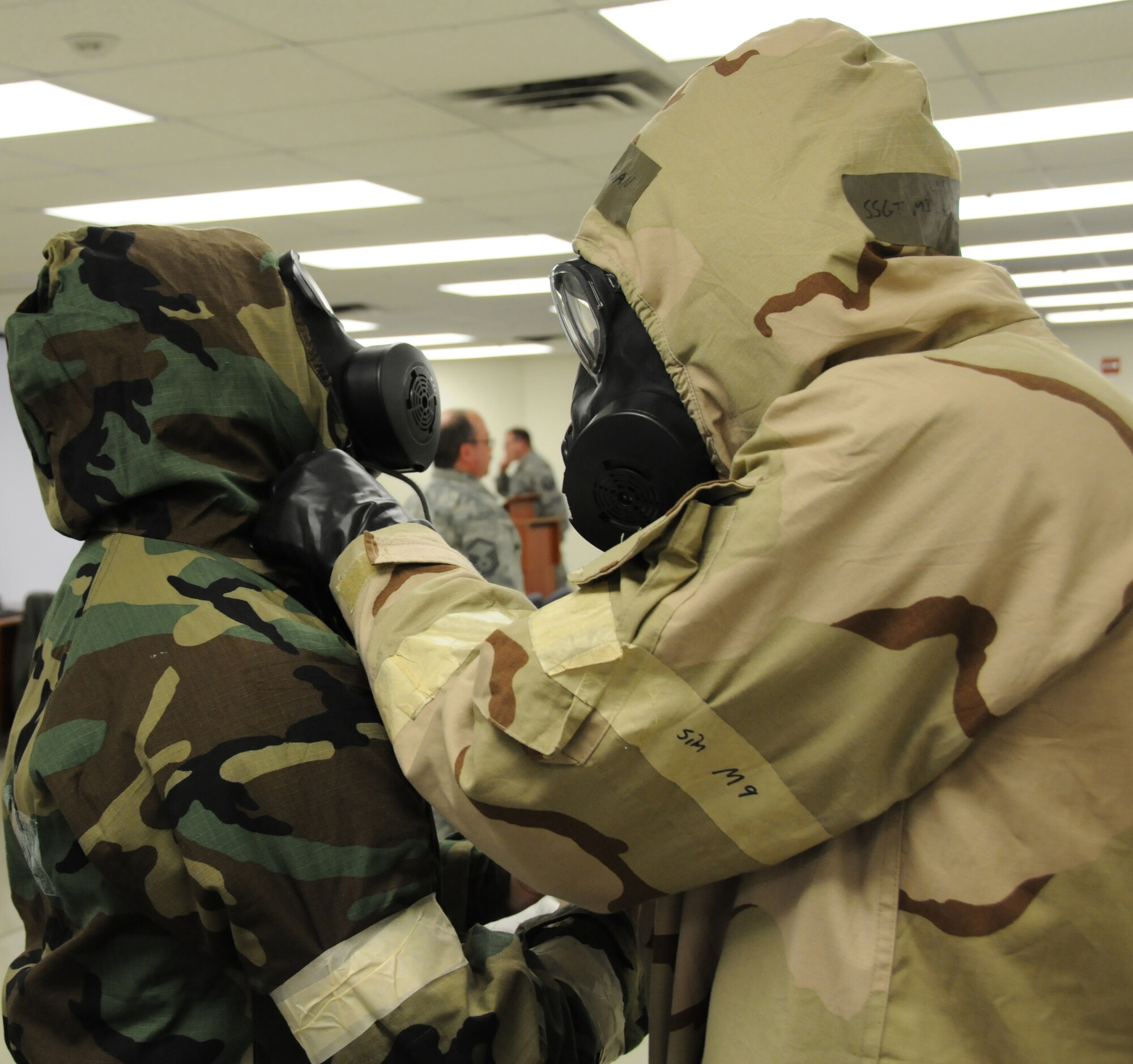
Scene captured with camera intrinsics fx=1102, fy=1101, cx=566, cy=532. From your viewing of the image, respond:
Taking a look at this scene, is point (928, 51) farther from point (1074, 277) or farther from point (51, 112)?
point (1074, 277)

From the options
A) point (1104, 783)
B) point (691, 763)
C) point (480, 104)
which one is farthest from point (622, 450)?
point (480, 104)

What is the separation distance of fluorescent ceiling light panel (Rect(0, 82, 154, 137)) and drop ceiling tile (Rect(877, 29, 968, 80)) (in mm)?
2667

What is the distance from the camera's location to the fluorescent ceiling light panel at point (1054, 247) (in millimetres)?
7223

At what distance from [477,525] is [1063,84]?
2.84 meters

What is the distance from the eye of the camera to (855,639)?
764 millimetres

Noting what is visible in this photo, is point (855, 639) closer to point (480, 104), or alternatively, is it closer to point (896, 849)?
point (896, 849)

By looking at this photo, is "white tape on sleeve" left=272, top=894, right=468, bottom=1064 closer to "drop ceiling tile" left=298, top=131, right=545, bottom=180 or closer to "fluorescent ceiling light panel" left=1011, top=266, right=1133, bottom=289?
"drop ceiling tile" left=298, top=131, right=545, bottom=180

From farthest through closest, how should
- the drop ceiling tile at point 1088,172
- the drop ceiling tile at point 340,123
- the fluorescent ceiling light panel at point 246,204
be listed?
1. the fluorescent ceiling light panel at point 246,204
2. the drop ceiling tile at point 1088,172
3. the drop ceiling tile at point 340,123

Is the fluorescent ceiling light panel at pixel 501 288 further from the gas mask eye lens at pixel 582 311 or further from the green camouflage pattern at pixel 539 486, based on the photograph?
the gas mask eye lens at pixel 582 311

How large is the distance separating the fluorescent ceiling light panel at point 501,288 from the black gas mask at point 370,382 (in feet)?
23.0

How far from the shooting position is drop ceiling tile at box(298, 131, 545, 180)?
4617 millimetres

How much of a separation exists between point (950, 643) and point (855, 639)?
64 mm

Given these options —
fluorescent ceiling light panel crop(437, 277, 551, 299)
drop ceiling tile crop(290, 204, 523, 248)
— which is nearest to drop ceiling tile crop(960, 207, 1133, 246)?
drop ceiling tile crop(290, 204, 523, 248)

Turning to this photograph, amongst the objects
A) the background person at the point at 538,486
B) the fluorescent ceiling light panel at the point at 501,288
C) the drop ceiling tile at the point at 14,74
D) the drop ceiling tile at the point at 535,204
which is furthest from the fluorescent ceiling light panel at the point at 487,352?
the drop ceiling tile at the point at 14,74
